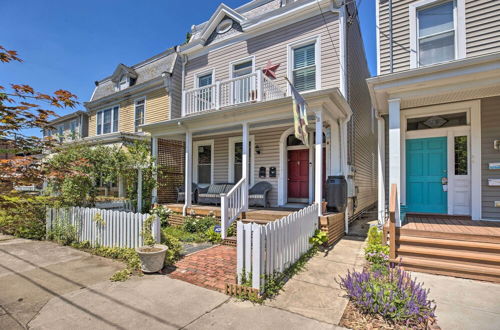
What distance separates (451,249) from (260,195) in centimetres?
503

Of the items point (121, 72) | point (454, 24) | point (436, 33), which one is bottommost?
point (436, 33)

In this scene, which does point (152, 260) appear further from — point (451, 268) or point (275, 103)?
point (451, 268)

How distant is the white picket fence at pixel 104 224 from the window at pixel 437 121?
260 inches

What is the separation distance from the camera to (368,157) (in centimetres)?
1170

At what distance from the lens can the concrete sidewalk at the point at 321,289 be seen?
3.25 m

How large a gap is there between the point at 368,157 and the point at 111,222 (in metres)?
10.3

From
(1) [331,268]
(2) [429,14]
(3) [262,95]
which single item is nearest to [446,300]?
(1) [331,268]

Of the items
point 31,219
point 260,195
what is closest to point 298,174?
point 260,195

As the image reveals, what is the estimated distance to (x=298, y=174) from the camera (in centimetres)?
893

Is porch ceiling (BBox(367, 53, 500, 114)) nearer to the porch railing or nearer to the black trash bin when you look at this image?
the black trash bin

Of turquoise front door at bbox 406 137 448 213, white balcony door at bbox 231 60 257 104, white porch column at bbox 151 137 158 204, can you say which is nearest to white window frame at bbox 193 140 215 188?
white porch column at bbox 151 137 158 204

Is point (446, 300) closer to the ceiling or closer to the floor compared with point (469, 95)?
closer to the floor

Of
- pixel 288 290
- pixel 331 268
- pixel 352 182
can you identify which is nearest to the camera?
pixel 288 290

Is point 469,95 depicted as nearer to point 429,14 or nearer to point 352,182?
point 429,14
